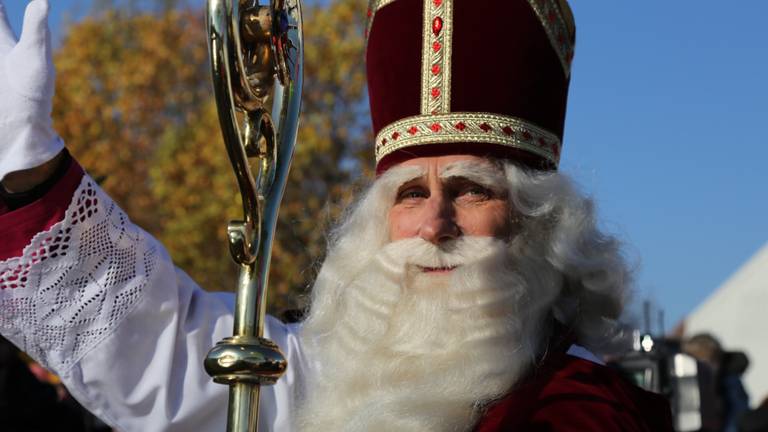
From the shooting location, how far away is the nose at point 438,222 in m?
2.73

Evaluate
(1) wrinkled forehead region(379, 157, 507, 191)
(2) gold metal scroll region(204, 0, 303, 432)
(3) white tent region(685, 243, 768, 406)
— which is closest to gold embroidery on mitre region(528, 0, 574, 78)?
(1) wrinkled forehead region(379, 157, 507, 191)

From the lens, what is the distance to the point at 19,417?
18.9ft

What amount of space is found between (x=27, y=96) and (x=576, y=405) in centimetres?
131

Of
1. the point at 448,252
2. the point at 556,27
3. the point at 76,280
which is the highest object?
the point at 556,27

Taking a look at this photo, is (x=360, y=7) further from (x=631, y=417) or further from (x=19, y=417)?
(x=631, y=417)

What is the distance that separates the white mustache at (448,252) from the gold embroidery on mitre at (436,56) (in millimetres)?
371

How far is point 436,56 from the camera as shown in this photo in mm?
3004

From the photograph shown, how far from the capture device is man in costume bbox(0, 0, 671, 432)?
253 centimetres

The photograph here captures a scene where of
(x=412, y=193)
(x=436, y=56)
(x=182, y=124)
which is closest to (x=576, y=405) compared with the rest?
(x=412, y=193)

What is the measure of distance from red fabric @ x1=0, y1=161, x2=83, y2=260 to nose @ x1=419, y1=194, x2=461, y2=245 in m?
0.80

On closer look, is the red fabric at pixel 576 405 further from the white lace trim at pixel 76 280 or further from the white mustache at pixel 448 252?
the white lace trim at pixel 76 280

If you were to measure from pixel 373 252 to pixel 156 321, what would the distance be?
0.57m

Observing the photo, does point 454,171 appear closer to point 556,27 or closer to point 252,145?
point 556,27

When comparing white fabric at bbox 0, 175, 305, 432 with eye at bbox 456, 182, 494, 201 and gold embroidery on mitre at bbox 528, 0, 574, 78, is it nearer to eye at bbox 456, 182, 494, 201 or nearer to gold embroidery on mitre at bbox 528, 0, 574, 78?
eye at bbox 456, 182, 494, 201
